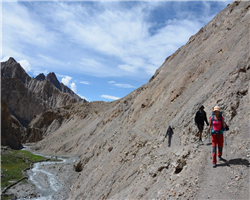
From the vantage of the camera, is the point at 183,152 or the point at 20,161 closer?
the point at 183,152

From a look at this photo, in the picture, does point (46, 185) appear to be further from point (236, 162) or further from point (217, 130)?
point (236, 162)

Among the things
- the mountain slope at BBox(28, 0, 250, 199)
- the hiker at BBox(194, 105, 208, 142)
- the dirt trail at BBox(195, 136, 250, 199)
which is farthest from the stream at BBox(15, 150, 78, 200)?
the dirt trail at BBox(195, 136, 250, 199)

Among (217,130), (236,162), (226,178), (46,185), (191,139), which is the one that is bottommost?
(46,185)

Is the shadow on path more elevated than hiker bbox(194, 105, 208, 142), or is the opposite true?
hiker bbox(194, 105, 208, 142)

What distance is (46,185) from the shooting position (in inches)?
1123

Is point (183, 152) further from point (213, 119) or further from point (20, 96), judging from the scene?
point (20, 96)

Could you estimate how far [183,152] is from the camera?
961 centimetres

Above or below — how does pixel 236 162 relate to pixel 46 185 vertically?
above

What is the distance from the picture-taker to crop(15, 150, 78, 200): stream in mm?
24516

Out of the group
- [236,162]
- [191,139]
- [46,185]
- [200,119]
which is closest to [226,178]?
[236,162]

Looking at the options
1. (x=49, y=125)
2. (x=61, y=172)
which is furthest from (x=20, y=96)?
(x=61, y=172)

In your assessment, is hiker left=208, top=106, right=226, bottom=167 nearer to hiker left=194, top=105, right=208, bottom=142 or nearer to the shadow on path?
the shadow on path

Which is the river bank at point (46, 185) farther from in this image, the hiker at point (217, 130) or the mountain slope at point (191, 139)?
the hiker at point (217, 130)

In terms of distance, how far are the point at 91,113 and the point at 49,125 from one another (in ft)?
101
